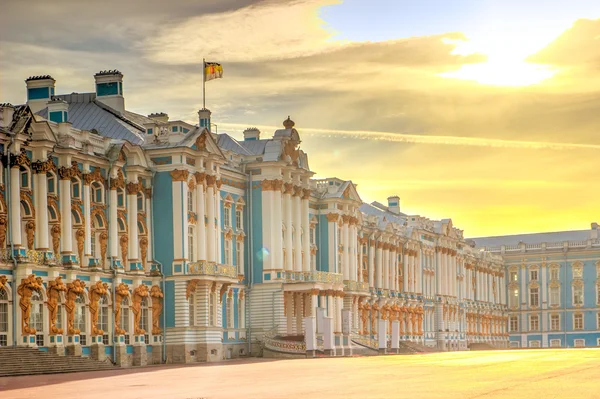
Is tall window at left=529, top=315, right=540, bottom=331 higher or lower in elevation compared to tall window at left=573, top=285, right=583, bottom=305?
lower

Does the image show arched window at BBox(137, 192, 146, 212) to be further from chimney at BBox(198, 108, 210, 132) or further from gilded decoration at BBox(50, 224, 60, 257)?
chimney at BBox(198, 108, 210, 132)

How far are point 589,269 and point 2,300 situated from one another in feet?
310

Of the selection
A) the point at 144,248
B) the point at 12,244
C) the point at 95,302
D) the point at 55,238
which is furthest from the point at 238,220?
the point at 12,244

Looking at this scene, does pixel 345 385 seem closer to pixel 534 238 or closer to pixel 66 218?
pixel 66 218

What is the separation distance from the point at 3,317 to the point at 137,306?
11.2 metres

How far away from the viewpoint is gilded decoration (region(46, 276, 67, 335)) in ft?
167

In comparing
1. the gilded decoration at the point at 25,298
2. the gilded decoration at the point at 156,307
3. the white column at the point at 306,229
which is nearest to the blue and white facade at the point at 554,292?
the white column at the point at 306,229

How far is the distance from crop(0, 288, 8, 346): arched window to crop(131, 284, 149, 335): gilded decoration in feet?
34.9

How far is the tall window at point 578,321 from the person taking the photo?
132125 millimetres

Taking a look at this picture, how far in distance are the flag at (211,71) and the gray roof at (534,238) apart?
8128 centimetres

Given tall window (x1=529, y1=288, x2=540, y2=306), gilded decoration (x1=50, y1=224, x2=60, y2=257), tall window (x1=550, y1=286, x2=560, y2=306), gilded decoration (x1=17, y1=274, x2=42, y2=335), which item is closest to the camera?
gilded decoration (x1=17, y1=274, x2=42, y2=335)

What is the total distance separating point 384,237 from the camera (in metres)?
95.8

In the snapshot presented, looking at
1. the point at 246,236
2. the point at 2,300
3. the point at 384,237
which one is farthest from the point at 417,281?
the point at 2,300

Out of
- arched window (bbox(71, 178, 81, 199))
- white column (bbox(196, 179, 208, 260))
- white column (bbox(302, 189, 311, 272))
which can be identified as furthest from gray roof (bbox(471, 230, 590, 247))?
arched window (bbox(71, 178, 81, 199))
